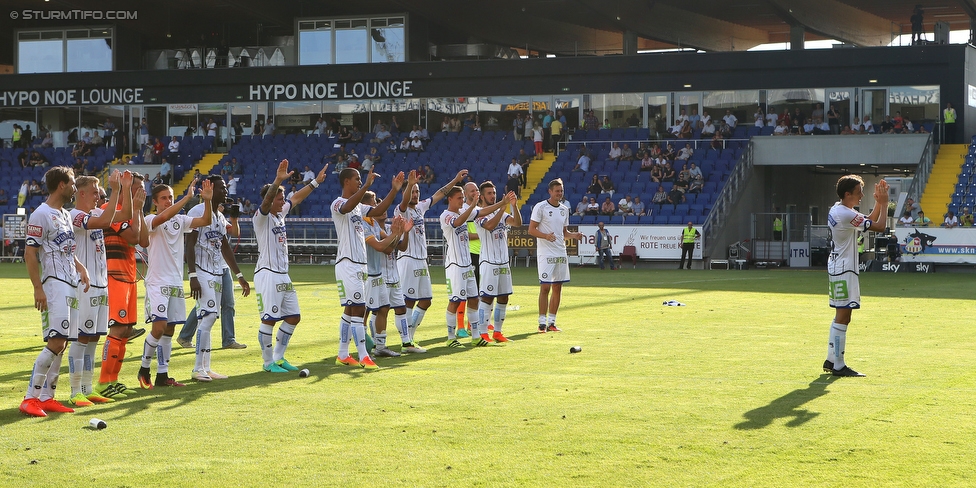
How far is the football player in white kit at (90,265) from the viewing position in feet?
28.8

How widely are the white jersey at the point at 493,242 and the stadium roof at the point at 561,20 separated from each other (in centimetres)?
3201

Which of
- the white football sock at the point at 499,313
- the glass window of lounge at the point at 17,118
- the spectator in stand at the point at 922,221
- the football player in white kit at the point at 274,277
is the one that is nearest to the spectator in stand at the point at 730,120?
the spectator in stand at the point at 922,221

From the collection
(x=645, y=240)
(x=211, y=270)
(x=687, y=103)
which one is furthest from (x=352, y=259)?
(x=687, y=103)

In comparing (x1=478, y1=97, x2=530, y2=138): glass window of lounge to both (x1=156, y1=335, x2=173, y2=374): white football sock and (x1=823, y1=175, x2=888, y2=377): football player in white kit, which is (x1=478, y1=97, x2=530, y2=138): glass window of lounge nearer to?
(x1=823, y1=175, x2=888, y2=377): football player in white kit

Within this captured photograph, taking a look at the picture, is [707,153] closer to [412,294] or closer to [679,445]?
[412,294]

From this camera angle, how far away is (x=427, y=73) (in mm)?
47625

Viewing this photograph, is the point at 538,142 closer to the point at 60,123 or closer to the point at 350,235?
the point at 60,123

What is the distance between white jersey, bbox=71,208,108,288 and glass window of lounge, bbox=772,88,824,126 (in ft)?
124

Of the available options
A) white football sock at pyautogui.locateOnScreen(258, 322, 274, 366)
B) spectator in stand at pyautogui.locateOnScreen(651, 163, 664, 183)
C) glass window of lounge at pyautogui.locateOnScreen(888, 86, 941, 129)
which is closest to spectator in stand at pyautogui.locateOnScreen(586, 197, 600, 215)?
spectator in stand at pyautogui.locateOnScreen(651, 163, 664, 183)

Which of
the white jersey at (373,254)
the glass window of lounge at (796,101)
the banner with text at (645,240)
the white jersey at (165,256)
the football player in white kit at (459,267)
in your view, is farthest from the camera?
the glass window of lounge at (796,101)

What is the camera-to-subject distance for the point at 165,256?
1023 cm

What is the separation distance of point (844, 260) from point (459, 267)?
17.3 ft

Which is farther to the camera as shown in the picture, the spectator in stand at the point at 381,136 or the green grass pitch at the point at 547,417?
the spectator in stand at the point at 381,136

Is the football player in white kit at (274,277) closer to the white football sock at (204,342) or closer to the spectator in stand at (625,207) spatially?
the white football sock at (204,342)
